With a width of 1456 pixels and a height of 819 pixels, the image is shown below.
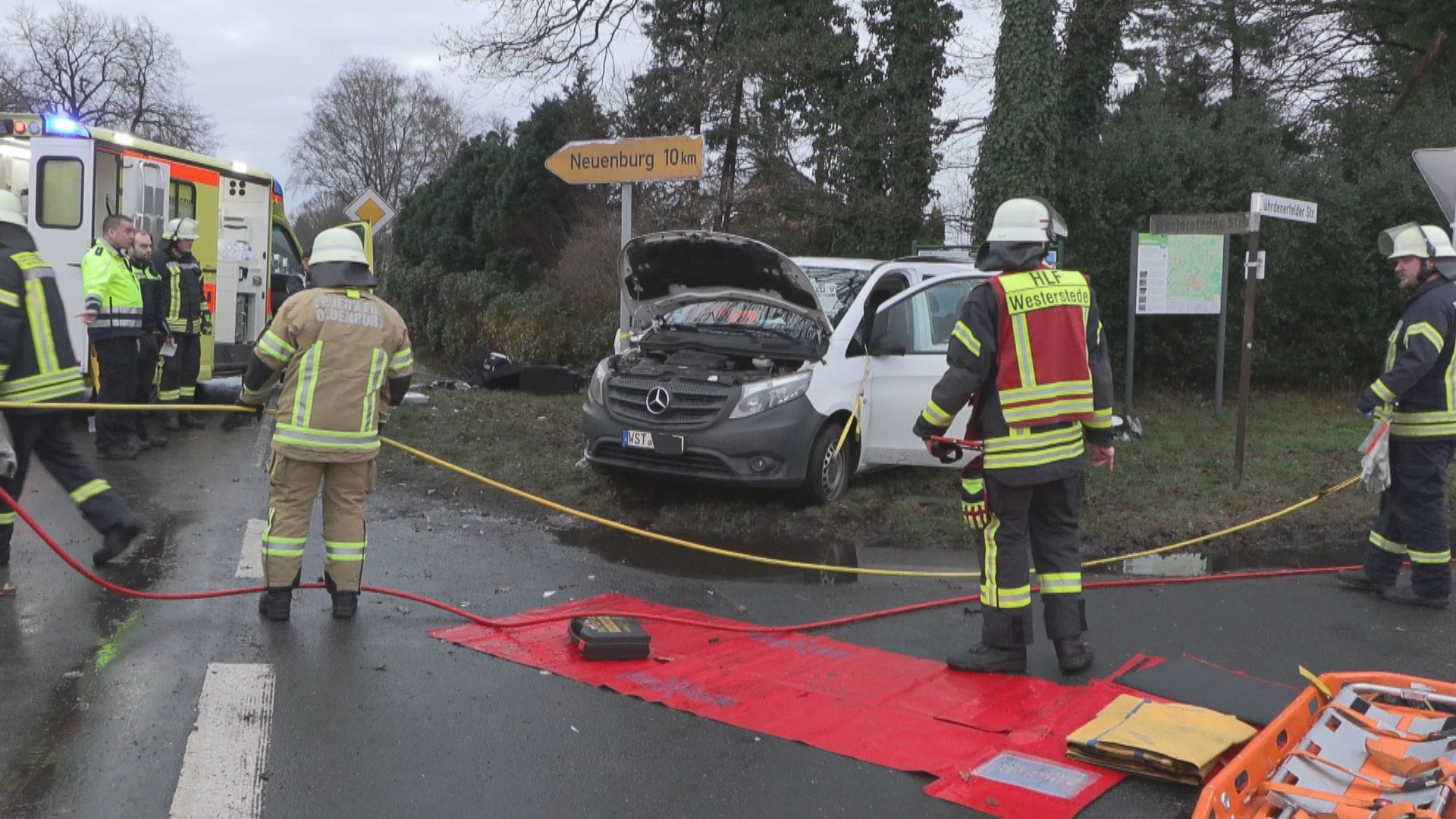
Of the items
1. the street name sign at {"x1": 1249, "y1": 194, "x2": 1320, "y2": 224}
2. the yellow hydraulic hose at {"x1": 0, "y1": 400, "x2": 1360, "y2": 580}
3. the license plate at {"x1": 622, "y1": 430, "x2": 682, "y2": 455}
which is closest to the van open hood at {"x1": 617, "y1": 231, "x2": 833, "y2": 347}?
the license plate at {"x1": 622, "y1": 430, "x2": 682, "y2": 455}

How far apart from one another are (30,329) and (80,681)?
2.17 m

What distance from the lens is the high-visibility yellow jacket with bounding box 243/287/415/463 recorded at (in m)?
5.55

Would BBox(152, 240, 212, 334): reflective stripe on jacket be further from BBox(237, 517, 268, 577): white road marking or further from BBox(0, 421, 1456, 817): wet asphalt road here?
BBox(237, 517, 268, 577): white road marking

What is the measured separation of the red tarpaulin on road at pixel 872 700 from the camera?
4051mm

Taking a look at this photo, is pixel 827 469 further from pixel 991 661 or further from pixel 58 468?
pixel 58 468

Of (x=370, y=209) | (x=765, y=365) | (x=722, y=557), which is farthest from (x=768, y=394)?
(x=370, y=209)

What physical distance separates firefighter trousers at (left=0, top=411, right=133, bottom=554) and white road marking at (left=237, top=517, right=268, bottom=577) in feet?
2.20

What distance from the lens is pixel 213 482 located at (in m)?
9.23

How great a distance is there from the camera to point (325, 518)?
5.76 m

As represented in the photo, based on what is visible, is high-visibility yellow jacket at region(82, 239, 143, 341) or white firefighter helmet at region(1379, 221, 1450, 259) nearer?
white firefighter helmet at region(1379, 221, 1450, 259)

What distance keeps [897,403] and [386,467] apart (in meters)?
4.49

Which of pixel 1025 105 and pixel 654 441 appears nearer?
pixel 654 441

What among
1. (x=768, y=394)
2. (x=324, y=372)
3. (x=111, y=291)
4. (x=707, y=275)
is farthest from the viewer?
(x=111, y=291)

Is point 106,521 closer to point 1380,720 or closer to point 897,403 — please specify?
point 897,403
